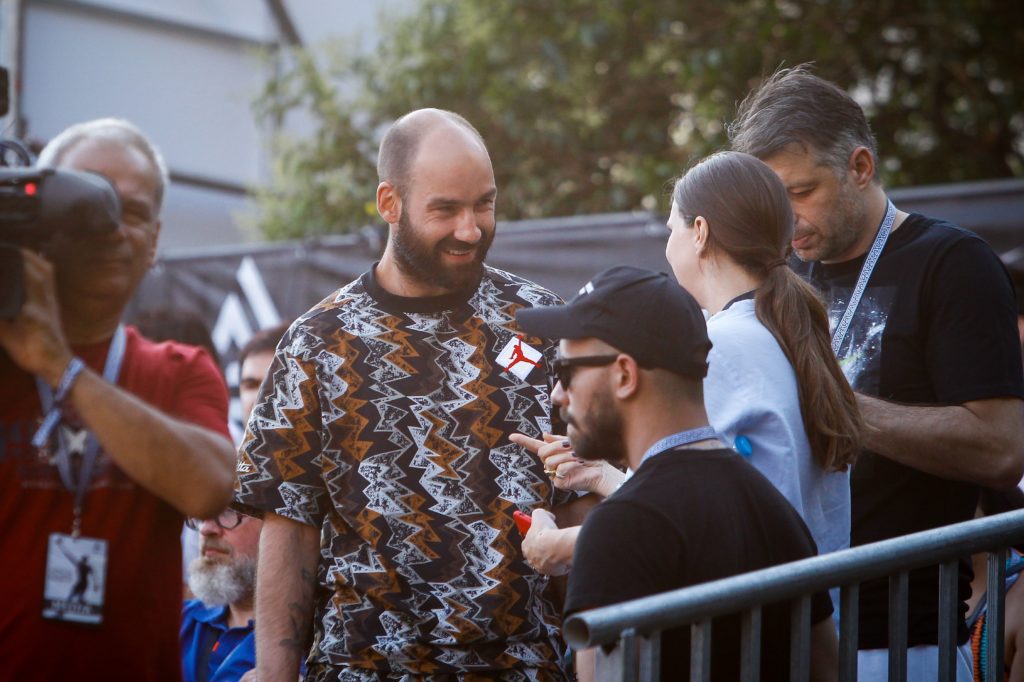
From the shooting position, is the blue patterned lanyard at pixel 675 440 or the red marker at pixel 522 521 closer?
the blue patterned lanyard at pixel 675 440

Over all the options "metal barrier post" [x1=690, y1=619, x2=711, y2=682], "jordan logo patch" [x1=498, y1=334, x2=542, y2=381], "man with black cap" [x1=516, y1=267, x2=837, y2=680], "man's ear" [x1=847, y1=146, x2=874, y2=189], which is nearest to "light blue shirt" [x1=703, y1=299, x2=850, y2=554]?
"man with black cap" [x1=516, y1=267, x2=837, y2=680]

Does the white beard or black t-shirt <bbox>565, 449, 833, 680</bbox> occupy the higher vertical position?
black t-shirt <bbox>565, 449, 833, 680</bbox>

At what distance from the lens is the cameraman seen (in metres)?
1.84

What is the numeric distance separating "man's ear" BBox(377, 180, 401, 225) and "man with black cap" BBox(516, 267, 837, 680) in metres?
0.77

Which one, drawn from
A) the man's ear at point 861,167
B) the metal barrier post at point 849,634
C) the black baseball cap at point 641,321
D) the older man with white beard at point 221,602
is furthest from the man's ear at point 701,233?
the older man with white beard at point 221,602

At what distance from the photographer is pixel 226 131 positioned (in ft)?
41.0

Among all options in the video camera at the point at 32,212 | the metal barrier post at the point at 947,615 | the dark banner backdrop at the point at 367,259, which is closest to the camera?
the video camera at the point at 32,212

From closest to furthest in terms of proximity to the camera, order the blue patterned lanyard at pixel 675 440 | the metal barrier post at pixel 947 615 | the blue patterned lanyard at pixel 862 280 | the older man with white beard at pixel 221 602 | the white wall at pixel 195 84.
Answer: the blue patterned lanyard at pixel 675 440, the metal barrier post at pixel 947 615, the blue patterned lanyard at pixel 862 280, the older man with white beard at pixel 221 602, the white wall at pixel 195 84

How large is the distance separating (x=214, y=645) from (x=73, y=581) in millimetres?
2407

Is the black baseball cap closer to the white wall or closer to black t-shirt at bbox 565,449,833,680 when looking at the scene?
black t-shirt at bbox 565,449,833,680

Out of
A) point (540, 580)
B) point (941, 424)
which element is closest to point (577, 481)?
point (540, 580)

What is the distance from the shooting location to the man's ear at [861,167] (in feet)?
10.2

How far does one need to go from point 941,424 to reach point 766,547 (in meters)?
0.82

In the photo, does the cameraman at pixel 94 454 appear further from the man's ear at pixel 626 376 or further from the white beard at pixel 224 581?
the white beard at pixel 224 581
